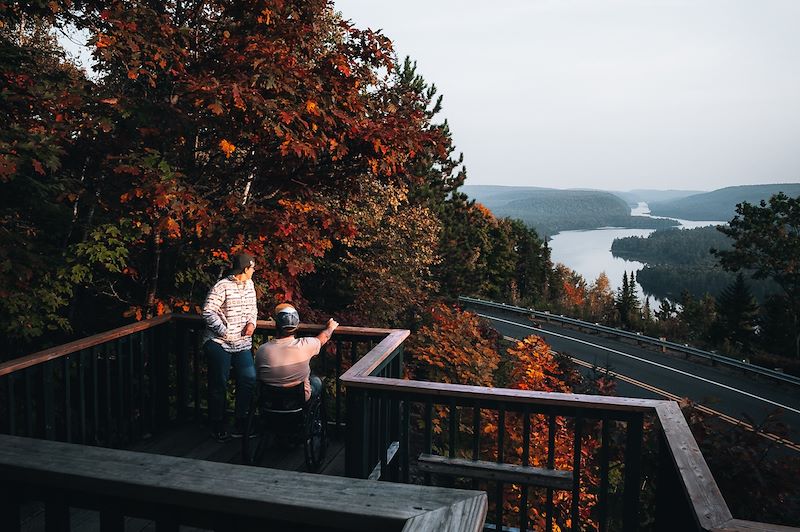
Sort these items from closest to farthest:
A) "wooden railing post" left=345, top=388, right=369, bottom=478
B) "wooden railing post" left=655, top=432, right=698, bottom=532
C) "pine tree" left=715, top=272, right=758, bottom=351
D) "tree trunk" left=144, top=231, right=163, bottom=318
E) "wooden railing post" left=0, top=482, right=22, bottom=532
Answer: "wooden railing post" left=0, top=482, right=22, bottom=532
"wooden railing post" left=655, top=432, right=698, bottom=532
"wooden railing post" left=345, top=388, right=369, bottom=478
"tree trunk" left=144, top=231, right=163, bottom=318
"pine tree" left=715, top=272, right=758, bottom=351

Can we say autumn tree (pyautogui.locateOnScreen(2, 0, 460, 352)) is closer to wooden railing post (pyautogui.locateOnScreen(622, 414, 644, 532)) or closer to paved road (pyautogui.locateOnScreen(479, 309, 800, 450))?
wooden railing post (pyautogui.locateOnScreen(622, 414, 644, 532))

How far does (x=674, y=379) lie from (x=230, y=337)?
27911mm

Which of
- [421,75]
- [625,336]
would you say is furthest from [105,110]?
[625,336]

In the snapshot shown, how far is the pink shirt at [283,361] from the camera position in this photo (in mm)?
4766

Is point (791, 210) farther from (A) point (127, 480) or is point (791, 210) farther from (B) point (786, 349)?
(A) point (127, 480)

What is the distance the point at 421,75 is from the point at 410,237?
10762 mm

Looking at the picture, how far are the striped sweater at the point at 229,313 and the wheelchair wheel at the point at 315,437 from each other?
1.01m

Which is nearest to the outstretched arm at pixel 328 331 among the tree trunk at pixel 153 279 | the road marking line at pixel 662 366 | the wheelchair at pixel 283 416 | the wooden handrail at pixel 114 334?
the wooden handrail at pixel 114 334

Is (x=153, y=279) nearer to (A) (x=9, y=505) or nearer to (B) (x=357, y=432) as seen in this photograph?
(B) (x=357, y=432)

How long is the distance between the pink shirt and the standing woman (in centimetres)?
83

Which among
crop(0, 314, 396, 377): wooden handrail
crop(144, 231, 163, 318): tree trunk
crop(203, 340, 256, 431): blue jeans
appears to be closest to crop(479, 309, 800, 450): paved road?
crop(144, 231, 163, 318): tree trunk

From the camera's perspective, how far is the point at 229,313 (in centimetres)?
553

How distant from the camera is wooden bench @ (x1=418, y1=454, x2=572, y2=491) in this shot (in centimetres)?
392

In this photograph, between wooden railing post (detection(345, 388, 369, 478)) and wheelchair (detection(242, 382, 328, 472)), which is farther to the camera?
wheelchair (detection(242, 382, 328, 472))
